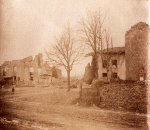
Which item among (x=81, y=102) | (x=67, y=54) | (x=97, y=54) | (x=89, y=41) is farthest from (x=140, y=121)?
(x=67, y=54)

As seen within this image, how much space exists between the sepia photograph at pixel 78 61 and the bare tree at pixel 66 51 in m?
0.02

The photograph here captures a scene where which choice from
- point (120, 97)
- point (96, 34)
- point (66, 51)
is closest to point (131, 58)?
point (120, 97)

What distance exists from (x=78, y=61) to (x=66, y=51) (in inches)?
19.1

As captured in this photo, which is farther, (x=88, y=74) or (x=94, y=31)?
(x=88, y=74)

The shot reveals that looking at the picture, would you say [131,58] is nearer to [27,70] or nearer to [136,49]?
[136,49]

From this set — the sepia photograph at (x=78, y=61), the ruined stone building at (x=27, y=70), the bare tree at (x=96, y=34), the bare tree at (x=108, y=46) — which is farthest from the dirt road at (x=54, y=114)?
the bare tree at (x=96, y=34)

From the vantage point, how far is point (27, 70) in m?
5.06

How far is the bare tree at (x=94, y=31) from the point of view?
3346 mm

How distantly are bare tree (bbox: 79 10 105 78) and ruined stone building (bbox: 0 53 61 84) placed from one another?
144cm

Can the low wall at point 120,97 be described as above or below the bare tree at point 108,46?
below

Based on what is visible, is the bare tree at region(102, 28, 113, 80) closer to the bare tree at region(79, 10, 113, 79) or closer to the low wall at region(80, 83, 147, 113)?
the bare tree at region(79, 10, 113, 79)

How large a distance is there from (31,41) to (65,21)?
1115 mm

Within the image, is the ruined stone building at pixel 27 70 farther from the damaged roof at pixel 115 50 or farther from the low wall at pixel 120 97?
the low wall at pixel 120 97

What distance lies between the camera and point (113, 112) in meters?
2.95
